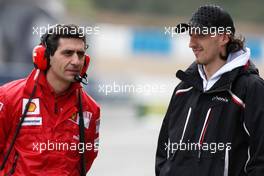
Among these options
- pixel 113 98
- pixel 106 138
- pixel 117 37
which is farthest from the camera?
pixel 117 37

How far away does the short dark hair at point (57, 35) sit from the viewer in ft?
16.9

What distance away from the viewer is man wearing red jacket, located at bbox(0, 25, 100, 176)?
503 centimetres

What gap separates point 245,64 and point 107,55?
27286mm

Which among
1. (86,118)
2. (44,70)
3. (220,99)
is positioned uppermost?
(44,70)

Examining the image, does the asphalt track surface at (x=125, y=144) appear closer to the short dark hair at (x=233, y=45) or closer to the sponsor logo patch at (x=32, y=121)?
the sponsor logo patch at (x=32, y=121)

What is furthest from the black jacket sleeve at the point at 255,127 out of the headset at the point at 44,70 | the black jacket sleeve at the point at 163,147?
the headset at the point at 44,70

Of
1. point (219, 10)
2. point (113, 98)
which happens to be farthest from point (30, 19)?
point (219, 10)

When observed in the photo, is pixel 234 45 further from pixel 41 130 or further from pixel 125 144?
pixel 125 144

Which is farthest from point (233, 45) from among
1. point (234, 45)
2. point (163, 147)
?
point (163, 147)

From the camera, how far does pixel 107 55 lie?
31.9 meters

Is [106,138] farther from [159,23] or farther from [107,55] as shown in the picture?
[159,23]

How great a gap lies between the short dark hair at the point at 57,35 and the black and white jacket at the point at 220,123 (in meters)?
0.80

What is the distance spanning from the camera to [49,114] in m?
5.15

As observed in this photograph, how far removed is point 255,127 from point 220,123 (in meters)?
0.25
